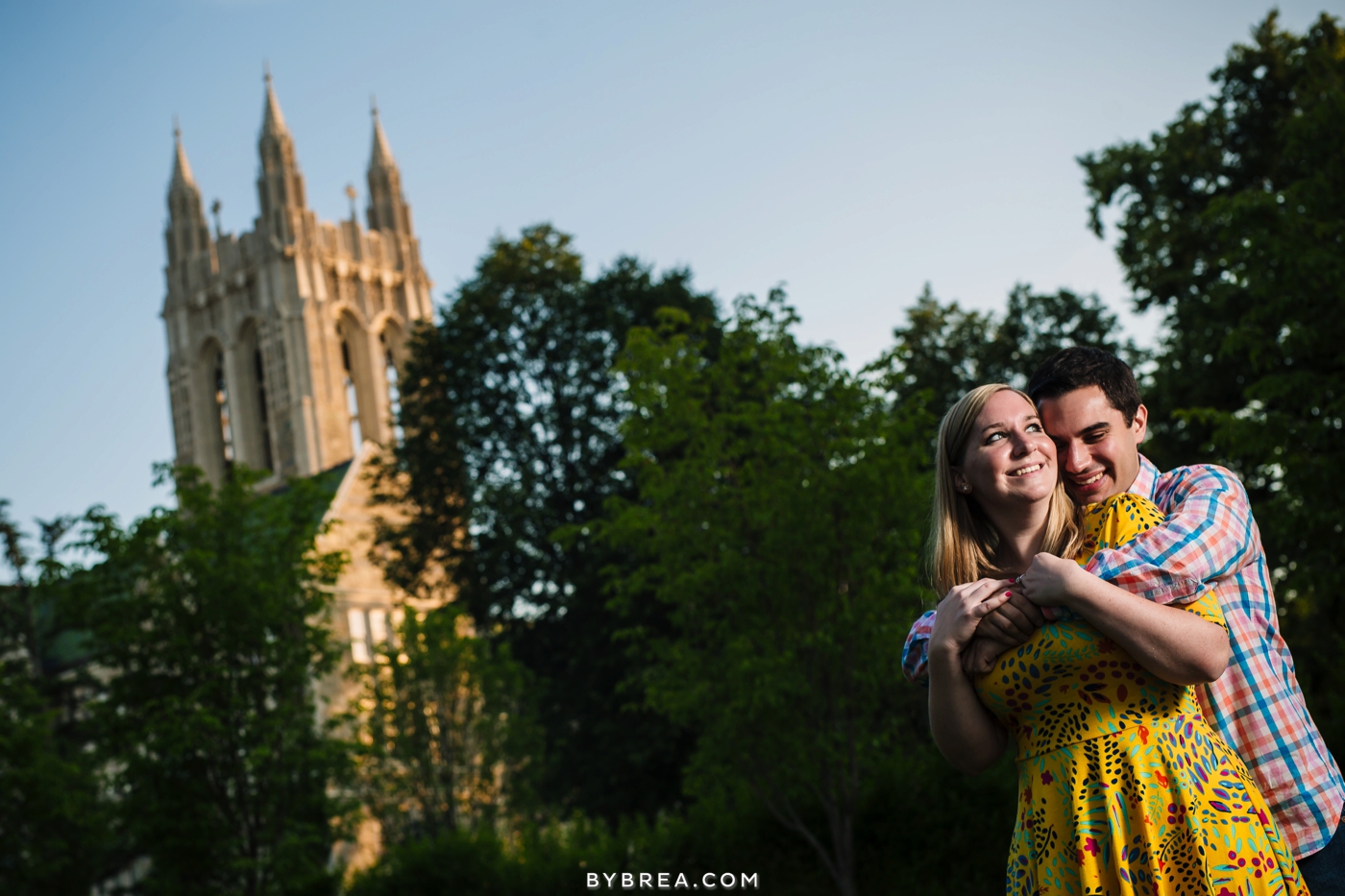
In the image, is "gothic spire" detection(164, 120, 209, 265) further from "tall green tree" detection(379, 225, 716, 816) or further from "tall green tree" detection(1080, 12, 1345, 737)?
"tall green tree" detection(1080, 12, 1345, 737)

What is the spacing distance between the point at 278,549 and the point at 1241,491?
1620cm

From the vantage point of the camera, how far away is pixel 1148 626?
2420 mm

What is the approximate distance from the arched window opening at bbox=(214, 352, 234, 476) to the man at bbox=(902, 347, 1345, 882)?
63929 mm

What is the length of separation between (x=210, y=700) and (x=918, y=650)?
1541 centimetres

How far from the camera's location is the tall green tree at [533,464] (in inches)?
1009

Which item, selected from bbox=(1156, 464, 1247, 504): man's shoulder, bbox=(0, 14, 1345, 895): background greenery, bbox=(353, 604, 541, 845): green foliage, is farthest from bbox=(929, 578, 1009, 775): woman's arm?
bbox=(353, 604, 541, 845): green foliage

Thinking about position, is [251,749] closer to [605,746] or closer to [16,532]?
[605,746]

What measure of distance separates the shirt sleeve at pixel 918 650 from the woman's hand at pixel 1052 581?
1.40ft

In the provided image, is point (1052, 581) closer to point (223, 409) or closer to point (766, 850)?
point (766, 850)

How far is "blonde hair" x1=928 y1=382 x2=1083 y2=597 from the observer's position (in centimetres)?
285

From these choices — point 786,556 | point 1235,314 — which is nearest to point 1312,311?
point 786,556

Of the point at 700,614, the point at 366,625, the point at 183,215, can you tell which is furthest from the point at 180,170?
the point at 700,614

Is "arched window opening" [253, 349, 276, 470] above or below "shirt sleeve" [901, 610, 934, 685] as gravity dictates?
above

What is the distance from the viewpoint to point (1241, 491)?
8.87 ft
